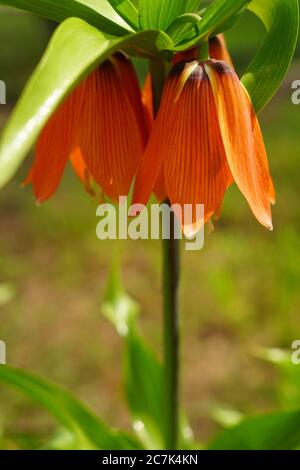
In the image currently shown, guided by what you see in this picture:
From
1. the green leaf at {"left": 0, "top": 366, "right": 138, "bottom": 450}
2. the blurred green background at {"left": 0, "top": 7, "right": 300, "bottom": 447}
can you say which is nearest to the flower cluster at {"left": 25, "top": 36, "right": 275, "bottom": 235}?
the green leaf at {"left": 0, "top": 366, "right": 138, "bottom": 450}

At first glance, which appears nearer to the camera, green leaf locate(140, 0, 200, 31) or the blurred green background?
green leaf locate(140, 0, 200, 31)

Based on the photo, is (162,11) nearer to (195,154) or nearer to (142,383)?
(195,154)

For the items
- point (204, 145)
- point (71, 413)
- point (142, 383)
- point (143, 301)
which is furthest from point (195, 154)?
point (143, 301)

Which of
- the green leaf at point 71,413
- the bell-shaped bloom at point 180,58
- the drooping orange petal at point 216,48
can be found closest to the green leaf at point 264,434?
the green leaf at point 71,413

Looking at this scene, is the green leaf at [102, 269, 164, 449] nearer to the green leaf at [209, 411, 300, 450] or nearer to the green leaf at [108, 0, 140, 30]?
the green leaf at [209, 411, 300, 450]

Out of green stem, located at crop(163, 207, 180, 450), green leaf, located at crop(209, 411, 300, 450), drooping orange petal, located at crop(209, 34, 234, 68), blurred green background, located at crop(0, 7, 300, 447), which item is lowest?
green leaf, located at crop(209, 411, 300, 450)
